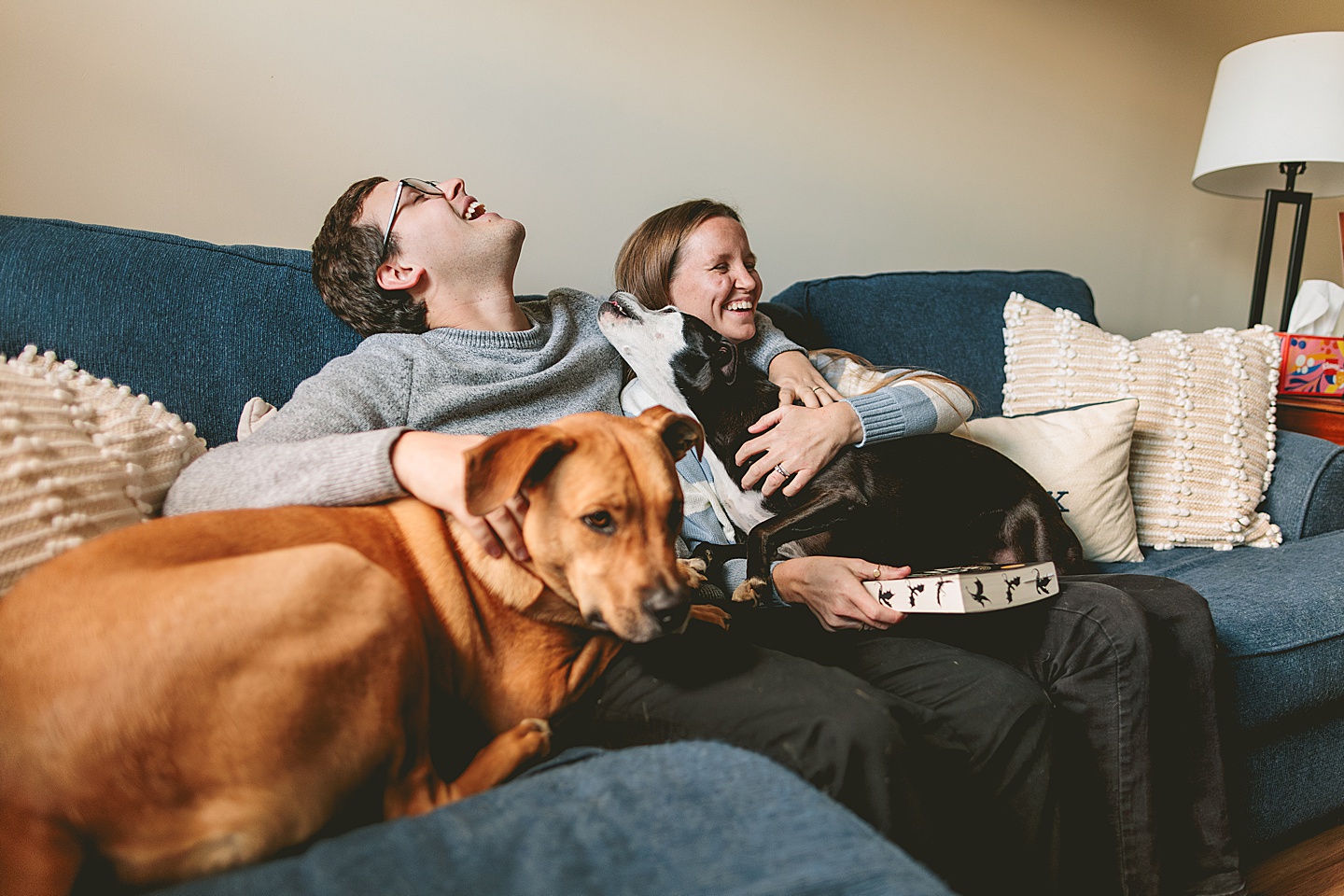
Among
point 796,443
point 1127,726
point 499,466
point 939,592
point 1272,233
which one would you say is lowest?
point 1127,726

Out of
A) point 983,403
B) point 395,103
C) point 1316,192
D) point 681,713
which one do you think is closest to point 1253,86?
point 1316,192

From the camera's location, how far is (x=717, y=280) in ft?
5.99

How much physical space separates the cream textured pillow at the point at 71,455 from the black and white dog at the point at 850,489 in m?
0.85

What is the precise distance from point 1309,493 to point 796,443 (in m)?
1.60

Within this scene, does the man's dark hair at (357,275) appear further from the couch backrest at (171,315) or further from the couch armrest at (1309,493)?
the couch armrest at (1309,493)

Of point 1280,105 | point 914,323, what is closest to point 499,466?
point 914,323

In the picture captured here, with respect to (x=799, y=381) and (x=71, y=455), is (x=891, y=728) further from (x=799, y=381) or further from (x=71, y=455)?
(x=71, y=455)

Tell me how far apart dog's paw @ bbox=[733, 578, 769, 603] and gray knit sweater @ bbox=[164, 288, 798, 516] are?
1.52 ft

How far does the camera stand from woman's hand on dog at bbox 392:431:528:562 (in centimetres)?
106

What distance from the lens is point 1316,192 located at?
11.2 feet

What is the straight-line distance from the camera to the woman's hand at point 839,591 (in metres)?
1.32

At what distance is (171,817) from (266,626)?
0.61 ft

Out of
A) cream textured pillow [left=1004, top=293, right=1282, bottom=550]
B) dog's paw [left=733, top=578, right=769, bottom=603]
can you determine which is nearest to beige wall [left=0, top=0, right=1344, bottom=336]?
cream textured pillow [left=1004, top=293, right=1282, bottom=550]

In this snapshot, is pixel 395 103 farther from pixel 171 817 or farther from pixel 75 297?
pixel 171 817
